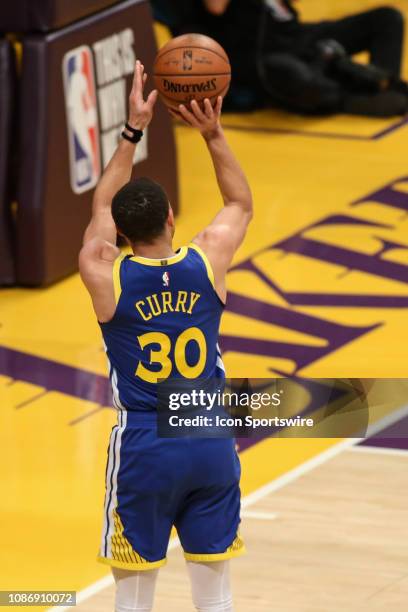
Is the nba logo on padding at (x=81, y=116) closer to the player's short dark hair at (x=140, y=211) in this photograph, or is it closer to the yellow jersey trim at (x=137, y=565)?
the player's short dark hair at (x=140, y=211)

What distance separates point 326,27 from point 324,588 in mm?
7454

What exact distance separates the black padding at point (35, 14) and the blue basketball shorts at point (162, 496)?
14.5 ft

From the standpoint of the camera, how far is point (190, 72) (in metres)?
5.54

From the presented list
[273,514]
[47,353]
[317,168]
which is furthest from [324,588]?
[317,168]

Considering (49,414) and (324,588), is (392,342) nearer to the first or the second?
(49,414)

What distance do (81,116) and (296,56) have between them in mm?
3573

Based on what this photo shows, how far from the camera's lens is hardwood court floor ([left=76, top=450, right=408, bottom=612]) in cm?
571

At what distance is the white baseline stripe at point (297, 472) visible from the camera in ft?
19.3

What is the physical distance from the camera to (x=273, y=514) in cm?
638

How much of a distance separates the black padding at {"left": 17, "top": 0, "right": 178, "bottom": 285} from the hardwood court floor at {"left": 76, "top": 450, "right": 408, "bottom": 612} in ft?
9.04

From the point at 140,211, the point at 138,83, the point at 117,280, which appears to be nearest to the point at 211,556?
the point at 117,280

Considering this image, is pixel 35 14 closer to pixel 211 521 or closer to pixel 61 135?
pixel 61 135

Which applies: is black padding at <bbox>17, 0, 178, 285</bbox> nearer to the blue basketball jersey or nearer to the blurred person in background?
the blurred person in background

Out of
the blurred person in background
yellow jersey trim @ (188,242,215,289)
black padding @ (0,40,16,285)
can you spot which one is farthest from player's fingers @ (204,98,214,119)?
the blurred person in background
